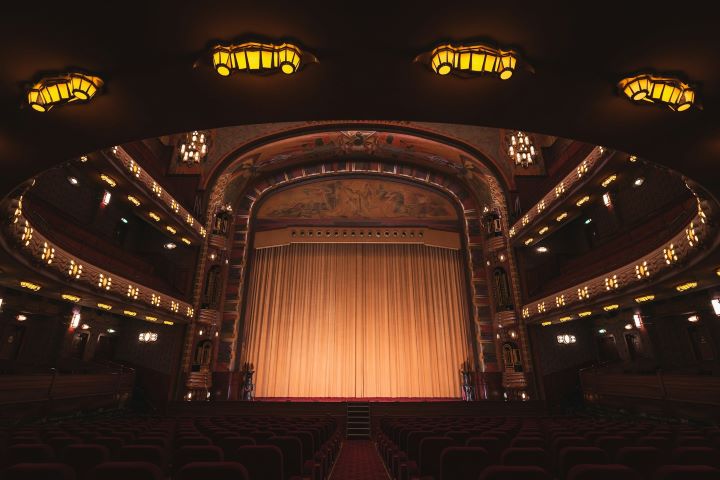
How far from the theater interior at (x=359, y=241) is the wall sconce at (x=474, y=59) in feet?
0.06

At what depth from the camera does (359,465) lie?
7141 millimetres

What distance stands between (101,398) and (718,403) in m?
17.6

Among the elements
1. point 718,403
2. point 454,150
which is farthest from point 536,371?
point 454,150

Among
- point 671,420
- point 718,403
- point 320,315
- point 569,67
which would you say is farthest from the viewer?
point 320,315

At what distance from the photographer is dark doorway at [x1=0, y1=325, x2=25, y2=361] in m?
11.8

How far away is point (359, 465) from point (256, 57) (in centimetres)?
692

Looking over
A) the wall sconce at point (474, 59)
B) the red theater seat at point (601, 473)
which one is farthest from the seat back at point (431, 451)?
the wall sconce at point (474, 59)

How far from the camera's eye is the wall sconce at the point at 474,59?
339 cm

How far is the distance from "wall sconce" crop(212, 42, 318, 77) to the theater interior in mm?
20

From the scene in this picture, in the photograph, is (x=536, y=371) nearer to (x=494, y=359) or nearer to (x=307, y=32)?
(x=494, y=359)

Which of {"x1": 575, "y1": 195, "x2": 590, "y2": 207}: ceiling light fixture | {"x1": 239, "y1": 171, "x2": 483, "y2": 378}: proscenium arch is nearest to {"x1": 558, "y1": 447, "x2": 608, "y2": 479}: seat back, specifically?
{"x1": 575, "y1": 195, "x2": 590, "y2": 207}: ceiling light fixture

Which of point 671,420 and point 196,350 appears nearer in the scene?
point 671,420

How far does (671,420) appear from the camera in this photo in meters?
10.7

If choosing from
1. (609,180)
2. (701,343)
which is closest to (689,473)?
(609,180)
